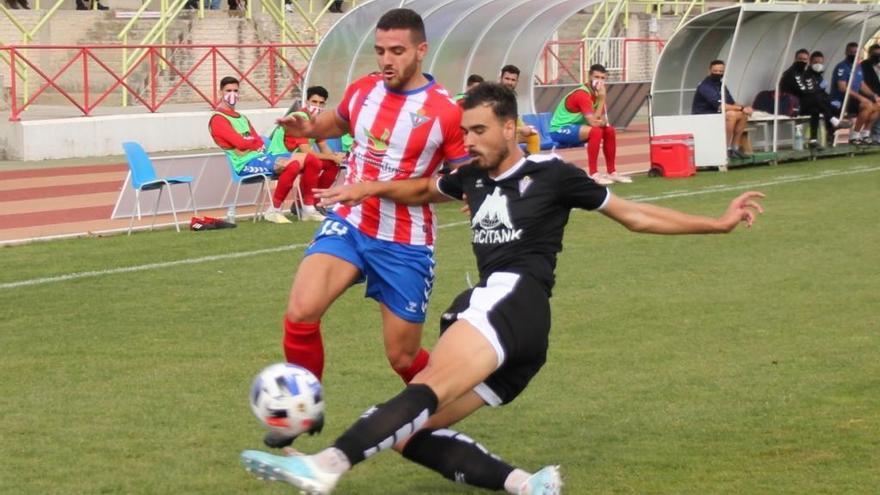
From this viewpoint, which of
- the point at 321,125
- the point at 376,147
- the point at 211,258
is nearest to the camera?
the point at 376,147

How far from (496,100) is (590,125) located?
1562 cm

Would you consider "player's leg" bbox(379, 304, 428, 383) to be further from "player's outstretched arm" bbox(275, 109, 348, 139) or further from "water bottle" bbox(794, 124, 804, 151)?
"water bottle" bbox(794, 124, 804, 151)

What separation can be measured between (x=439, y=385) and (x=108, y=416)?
276cm

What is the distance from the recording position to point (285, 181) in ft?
56.0

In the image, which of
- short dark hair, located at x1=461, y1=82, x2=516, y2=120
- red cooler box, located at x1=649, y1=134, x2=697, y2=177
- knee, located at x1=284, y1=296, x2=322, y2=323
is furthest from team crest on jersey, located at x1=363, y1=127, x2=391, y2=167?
red cooler box, located at x1=649, y1=134, x2=697, y2=177

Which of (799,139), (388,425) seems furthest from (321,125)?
(799,139)

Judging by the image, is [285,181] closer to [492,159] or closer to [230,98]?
[230,98]

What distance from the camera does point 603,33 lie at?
37656mm

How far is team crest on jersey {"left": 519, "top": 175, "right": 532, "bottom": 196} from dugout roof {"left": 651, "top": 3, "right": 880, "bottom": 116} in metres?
18.4

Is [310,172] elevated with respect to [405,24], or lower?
lower

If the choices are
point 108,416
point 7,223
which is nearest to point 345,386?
point 108,416

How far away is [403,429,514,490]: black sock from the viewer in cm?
602

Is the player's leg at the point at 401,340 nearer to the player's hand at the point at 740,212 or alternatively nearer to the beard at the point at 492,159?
the beard at the point at 492,159

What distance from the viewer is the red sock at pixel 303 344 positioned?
6890 mm
